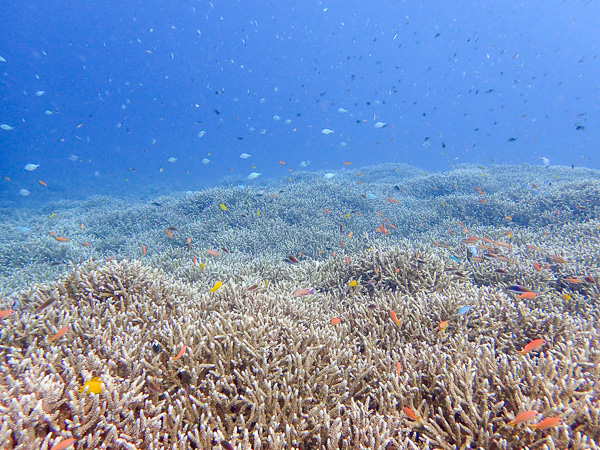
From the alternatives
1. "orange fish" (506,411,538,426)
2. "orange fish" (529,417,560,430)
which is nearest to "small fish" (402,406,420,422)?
"orange fish" (506,411,538,426)

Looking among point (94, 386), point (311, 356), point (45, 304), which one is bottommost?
point (311, 356)

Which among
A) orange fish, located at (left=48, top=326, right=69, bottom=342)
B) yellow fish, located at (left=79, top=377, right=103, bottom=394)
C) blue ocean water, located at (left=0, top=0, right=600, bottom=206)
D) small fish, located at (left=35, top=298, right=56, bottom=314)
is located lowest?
yellow fish, located at (left=79, top=377, right=103, bottom=394)

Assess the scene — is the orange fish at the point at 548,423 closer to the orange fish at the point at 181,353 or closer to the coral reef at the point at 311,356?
→ the coral reef at the point at 311,356

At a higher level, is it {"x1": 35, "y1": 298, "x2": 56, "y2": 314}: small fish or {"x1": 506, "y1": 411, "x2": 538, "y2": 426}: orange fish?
{"x1": 35, "y1": 298, "x2": 56, "y2": 314}: small fish

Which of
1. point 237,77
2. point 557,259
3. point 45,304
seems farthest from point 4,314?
point 237,77

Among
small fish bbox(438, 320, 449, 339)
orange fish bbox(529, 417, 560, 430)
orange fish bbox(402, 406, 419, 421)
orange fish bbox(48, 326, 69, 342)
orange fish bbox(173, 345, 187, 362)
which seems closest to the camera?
orange fish bbox(529, 417, 560, 430)

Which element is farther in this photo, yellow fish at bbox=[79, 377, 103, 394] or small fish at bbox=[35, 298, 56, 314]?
small fish at bbox=[35, 298, 56, 314]

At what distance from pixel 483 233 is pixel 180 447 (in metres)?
9.62

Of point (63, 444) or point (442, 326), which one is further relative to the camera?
point (442, 326)

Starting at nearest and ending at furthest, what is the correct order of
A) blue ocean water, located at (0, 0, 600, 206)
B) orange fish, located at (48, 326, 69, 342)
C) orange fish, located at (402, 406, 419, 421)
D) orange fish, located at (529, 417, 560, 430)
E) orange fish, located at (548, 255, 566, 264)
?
orange fish, located at (529, 417, 560, 430), orange fish, located at (402, 406, 419, 421), orange fish, located at (48, 326, 69, 342), orange fish, located at (548, 255, 566, 264), blue ocean water, located at (0, 0, 600, 206)

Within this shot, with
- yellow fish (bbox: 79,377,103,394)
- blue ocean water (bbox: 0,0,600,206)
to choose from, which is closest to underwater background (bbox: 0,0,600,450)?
yellow fish (bbox: 79,377,103,394)

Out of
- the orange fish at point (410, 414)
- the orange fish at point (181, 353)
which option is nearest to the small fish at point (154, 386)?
the orange fish at point (181, 353)

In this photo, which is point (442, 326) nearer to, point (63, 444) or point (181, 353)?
point (181, 353)

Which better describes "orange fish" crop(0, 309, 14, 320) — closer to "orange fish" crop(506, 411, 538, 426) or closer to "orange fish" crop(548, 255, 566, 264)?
"orange fish" crop(506, 411, 538, 426)
